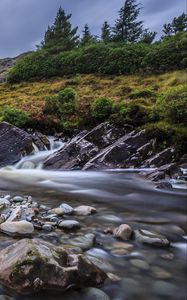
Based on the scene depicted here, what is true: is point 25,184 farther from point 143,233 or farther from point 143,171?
point 143,233

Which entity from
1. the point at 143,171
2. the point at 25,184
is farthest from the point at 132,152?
the point at 25,184

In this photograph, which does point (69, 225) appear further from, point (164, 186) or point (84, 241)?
point (164, 186)

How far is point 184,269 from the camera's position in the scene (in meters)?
3.93

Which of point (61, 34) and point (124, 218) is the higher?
point (61, 34)

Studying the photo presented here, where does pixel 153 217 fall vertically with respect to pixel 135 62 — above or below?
below

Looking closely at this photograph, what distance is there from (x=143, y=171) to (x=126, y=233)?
6.52m

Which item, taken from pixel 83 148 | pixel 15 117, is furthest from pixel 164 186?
pixel 15 117

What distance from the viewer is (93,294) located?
326 cm

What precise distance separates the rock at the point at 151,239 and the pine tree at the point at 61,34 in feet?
166

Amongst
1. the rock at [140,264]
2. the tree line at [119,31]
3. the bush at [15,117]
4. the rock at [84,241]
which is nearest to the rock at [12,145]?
the bush at [15,117]

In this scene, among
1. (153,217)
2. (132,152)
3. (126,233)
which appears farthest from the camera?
(132,152)

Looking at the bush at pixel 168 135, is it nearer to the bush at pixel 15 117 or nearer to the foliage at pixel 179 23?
the bush at pixel 15 117

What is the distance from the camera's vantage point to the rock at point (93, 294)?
3219 mm

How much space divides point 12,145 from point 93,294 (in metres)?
12.2
